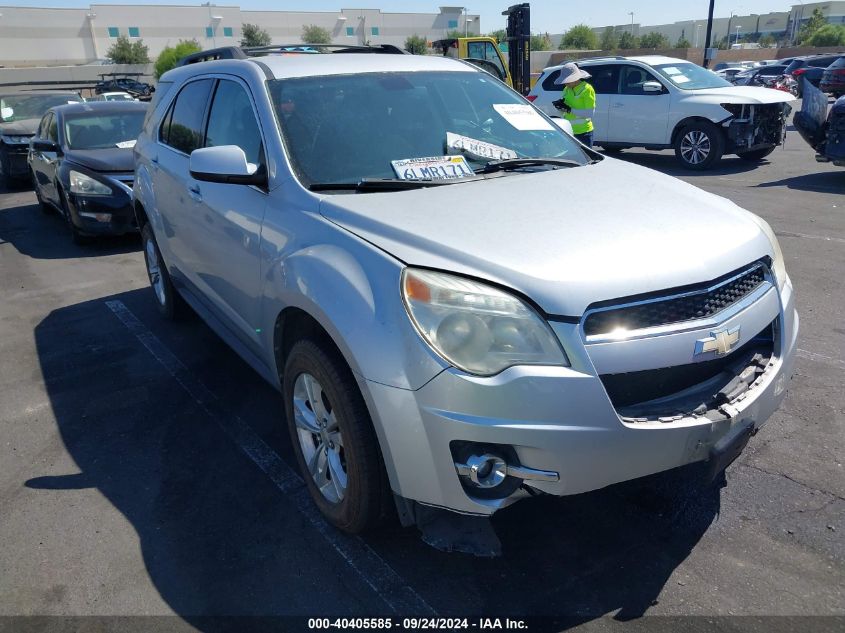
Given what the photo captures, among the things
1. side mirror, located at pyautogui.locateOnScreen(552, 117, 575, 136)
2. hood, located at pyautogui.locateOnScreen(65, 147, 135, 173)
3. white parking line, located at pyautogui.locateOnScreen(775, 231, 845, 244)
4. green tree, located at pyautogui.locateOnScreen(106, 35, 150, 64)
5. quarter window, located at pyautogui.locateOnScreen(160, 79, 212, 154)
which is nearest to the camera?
side mirror, located at pyautogui.locateOnScreen(552, 117, 575, 136)

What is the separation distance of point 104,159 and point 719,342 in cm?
813

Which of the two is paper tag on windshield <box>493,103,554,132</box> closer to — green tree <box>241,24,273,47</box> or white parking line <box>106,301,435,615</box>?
white parking line <box>106,301,435,615</box>

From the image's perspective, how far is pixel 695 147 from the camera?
11930 millimetres

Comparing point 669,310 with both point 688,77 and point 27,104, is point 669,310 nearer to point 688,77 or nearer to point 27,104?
point 688,77

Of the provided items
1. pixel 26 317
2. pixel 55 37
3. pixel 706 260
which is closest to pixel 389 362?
pixel 706 260

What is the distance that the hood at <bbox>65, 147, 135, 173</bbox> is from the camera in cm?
841

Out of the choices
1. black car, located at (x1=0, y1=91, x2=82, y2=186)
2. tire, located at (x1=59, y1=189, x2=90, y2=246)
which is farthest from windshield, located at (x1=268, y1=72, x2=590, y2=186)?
black car, located at (x1=0, y1=91, x2=82, y2=186)

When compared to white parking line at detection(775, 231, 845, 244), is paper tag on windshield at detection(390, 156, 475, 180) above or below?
above

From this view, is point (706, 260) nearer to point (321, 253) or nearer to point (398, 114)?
point (321, 253)

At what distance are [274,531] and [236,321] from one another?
123cm

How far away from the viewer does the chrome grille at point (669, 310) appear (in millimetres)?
2268

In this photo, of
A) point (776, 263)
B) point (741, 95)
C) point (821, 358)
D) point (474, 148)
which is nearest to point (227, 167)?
point (474, 148)

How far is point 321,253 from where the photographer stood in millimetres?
2729

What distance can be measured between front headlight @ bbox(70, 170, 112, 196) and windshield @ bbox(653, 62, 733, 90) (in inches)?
368
